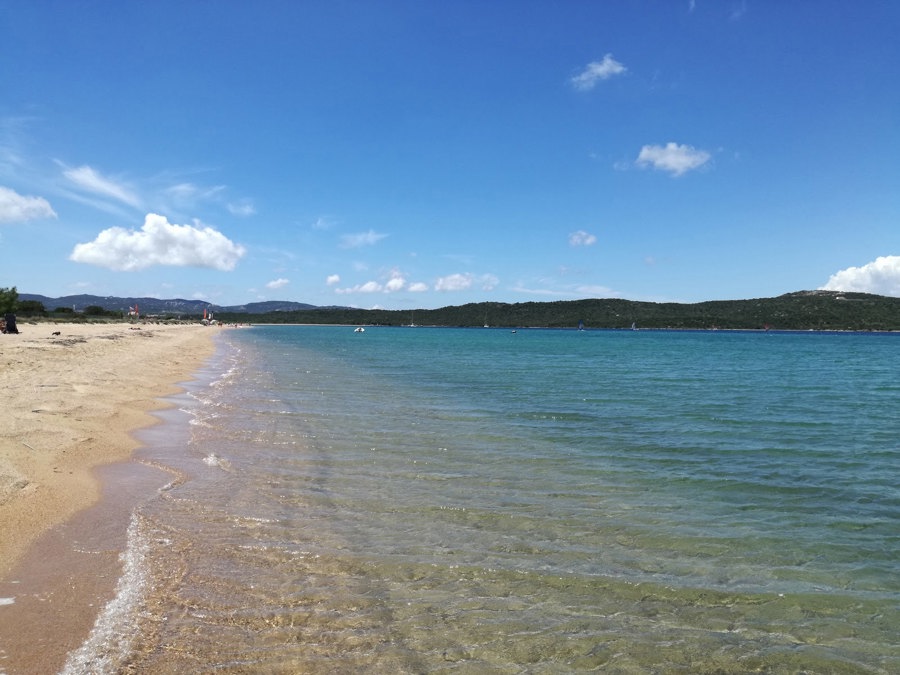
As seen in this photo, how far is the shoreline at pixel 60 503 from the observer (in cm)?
464

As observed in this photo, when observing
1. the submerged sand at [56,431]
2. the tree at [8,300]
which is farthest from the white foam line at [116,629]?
the tree at [8,300]

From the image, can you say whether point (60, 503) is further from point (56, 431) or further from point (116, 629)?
point (56, 431)

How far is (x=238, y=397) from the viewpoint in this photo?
71.3ft

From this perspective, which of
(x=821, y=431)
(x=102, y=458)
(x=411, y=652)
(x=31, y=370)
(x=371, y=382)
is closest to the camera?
(x=411, y=652)

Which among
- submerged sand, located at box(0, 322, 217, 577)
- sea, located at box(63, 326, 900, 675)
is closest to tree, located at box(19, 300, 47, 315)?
submerged sand, located at box(0, 322, 217, 577)

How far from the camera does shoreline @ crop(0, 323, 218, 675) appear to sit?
464 cm

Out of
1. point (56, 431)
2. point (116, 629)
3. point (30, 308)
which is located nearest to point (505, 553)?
point (116, 629)

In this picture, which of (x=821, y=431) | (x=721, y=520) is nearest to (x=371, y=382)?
(x=821, y=431)

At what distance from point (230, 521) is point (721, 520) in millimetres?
7655

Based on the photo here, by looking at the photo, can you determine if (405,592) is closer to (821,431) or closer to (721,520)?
(721,520)

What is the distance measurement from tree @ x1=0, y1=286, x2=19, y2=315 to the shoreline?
84.6m

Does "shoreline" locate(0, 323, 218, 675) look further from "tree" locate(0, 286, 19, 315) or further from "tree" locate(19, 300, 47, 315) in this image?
"tree" locate(19, 300, 47, 315)

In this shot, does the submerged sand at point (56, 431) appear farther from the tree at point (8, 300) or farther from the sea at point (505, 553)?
the tree at point (8, 300)

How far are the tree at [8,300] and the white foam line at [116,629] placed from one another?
9978cm
